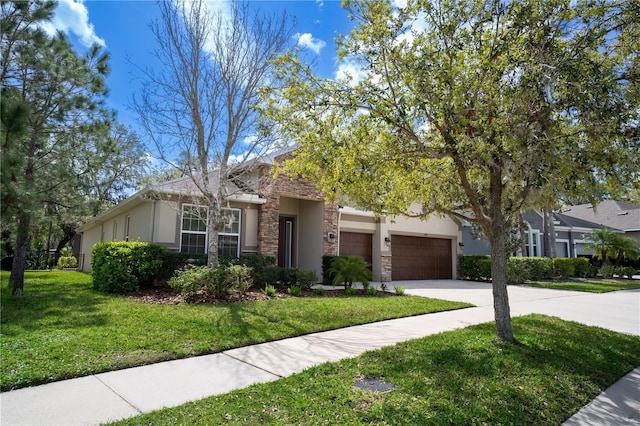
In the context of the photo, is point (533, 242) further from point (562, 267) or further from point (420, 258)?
point (420, 258)

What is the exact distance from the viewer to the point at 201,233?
12836 millimetres

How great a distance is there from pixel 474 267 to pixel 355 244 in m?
6.82

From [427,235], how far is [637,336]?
11647 millimetres

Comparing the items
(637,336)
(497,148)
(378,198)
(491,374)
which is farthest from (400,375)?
(637,336)

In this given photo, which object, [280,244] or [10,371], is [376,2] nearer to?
[10,371]

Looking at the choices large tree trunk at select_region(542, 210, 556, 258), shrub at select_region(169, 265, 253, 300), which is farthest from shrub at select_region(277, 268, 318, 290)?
large tree trunk at select_region(542, 210, 556, 258)

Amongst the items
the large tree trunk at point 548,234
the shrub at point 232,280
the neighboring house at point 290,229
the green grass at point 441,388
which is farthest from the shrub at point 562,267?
the shrub at point 232,280

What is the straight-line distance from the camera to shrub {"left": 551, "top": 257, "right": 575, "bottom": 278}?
819 inches

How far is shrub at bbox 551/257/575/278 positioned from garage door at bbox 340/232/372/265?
36.4 ft

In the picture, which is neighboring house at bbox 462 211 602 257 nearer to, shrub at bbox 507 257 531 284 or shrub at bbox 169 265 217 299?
shrub at bbox 507 257 531 284

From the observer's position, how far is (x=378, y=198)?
776cm

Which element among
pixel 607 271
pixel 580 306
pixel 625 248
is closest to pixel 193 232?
pixel 580 306

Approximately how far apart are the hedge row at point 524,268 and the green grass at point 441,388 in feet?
41.5

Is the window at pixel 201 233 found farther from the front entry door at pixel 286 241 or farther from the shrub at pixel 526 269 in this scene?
the shrub at pixel 526 269
